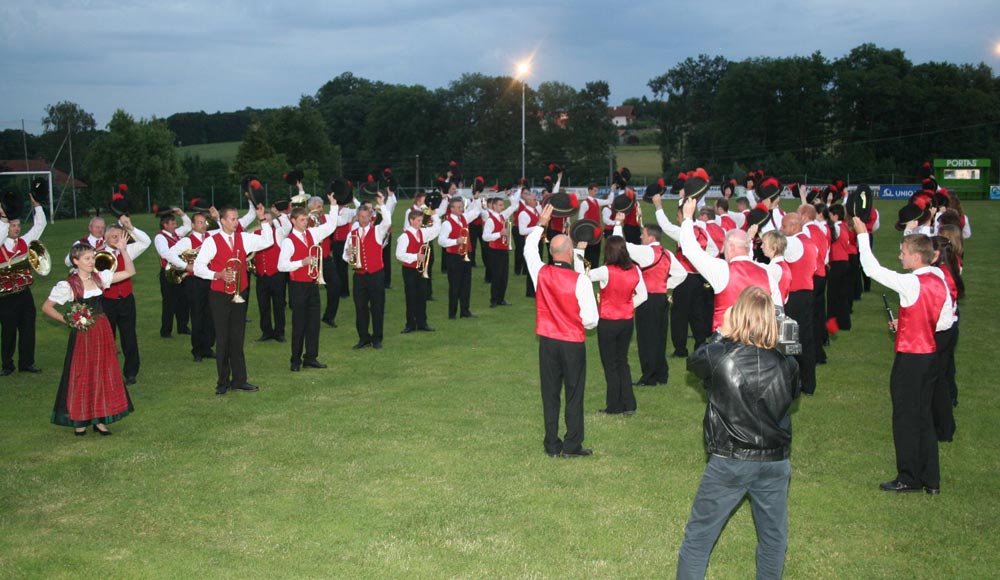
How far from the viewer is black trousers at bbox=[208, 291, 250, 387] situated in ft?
32.0

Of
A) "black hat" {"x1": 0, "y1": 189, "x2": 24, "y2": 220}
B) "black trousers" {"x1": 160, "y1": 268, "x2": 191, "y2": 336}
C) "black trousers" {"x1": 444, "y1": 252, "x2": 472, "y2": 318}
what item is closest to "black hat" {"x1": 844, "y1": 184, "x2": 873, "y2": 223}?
"black trousers" {"x1": 444, "y1": 252, "x2": 472, "y2": 318}

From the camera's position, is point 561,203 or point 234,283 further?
point 234,283

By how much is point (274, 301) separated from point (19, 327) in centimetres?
363

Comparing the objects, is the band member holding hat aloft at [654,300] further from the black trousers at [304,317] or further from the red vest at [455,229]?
the red vest at [455,229]

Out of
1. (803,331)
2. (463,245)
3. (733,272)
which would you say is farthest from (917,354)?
(463,245)

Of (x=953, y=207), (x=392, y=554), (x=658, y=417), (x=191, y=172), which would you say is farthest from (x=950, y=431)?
(x=191, y=172)

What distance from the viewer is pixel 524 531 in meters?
5.95

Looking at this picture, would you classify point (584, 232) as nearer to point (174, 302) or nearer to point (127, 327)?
point (127, 327)

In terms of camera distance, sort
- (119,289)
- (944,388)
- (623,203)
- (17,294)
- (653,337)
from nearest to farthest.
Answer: (944,388), (653,337), (623,203), (119,289), (17,294)

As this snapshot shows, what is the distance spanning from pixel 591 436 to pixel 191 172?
5271cm

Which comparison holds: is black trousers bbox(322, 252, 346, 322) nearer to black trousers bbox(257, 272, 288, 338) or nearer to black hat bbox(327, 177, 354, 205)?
black trousers bbox(257, 272, 288, 338)

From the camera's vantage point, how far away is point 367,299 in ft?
41.8

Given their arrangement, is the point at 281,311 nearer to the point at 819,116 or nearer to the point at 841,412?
the point at 841,412

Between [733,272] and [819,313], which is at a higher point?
[733,272]
